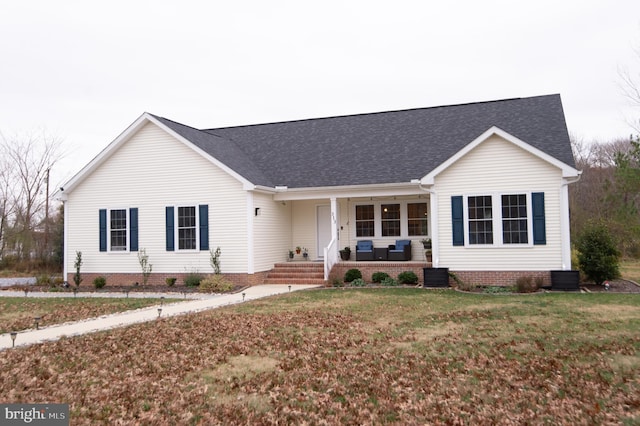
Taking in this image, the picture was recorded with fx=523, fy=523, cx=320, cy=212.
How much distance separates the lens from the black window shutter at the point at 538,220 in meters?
15.7

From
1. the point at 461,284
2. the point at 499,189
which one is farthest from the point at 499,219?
the point at 461,284

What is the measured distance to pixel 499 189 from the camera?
634 inches

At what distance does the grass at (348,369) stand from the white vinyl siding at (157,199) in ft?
24.1

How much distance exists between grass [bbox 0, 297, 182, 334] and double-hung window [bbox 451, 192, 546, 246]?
8.97m

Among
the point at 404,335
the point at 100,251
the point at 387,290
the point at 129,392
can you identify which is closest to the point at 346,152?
the point at 387,290

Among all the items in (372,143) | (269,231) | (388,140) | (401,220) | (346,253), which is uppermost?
(388,140)

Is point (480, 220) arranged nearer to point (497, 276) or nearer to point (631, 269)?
point (497, 276)

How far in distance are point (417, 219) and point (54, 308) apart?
12.4 m

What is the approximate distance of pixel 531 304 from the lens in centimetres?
1234

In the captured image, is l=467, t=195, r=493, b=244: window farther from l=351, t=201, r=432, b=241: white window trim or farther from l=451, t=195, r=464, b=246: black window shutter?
l=351, t=201, r=432, b=241: white window trim

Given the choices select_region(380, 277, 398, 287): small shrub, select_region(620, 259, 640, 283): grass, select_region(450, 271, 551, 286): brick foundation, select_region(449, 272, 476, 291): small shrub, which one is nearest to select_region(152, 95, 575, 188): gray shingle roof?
select_region(380, 277, 398, 287): small shrub

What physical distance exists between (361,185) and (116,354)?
457 inches

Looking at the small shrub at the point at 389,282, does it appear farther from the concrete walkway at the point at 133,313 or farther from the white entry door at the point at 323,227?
the white entry door at the point at 323,227

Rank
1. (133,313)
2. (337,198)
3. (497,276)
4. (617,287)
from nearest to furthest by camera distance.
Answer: (133,313) < (617,287) < (497,276) < (337,198)
